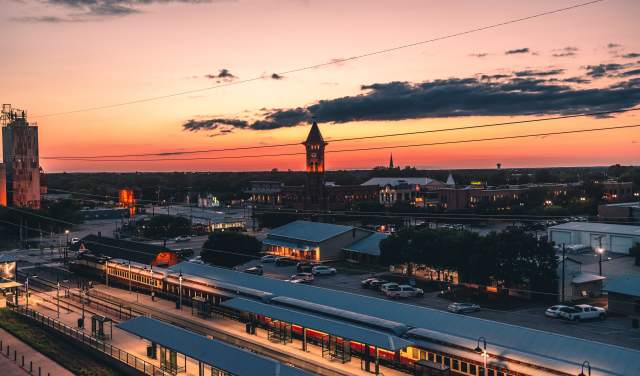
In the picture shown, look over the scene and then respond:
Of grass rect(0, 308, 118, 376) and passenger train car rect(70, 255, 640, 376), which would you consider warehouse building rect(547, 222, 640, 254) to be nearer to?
passenger train car rect(70, 255, 640, 376)

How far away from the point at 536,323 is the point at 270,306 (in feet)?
56.6

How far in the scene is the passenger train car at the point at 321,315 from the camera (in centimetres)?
2223

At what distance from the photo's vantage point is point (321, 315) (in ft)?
103

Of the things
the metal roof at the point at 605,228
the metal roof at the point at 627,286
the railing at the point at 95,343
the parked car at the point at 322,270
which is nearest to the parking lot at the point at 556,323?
the metal roof at the point at 627,286

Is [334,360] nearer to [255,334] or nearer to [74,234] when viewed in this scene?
[255,334]

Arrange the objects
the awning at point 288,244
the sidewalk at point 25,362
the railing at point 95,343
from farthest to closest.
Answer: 1. the awning at point 288,244
2. the sidewalk at point 25,362
3. the railing at point 95,343

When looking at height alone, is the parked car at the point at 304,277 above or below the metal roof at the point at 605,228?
below

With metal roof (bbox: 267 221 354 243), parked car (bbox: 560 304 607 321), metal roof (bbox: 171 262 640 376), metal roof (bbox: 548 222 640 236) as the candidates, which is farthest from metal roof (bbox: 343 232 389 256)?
parked car (bbox: 560 304 607 321)

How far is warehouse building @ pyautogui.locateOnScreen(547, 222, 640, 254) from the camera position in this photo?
6134cm

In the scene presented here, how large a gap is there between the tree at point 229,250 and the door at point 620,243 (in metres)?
40.8

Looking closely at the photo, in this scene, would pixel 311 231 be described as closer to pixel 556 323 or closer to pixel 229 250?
pixel 229 250

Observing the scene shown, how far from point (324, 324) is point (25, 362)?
16147 mm

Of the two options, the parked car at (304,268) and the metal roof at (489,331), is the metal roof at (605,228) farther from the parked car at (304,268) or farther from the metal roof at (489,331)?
the metal roof at (489,331)

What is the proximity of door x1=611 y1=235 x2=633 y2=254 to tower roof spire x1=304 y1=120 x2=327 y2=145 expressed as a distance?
46.2 m
